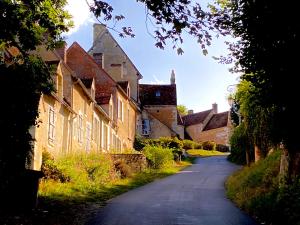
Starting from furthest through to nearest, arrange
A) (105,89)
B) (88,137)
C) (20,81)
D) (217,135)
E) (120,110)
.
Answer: (217,135) < (120,110) < (105,89) < (88,137) < (20,81)

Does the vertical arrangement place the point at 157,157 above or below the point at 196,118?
below

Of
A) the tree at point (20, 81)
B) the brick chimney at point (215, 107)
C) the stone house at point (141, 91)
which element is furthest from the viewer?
the brick chimney at point (215, 107)

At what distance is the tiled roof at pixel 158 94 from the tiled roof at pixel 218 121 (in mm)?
→ 21395

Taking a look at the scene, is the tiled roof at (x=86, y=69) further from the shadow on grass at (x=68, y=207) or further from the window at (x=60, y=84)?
the shadow on grass at (x=68, y=207)

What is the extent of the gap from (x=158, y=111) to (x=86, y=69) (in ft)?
70.7

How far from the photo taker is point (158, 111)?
61.2 metres

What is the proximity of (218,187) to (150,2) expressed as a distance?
17.2 meters

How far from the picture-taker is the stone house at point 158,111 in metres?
58.9

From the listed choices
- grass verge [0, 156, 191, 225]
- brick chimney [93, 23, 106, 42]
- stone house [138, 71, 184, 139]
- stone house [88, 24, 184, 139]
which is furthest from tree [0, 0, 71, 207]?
stone house [138, 71, 184, 139]

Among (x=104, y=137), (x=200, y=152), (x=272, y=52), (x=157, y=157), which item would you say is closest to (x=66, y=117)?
(x=104, y=137)

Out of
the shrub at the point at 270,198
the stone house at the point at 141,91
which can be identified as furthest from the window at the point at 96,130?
the shrub at the point at 270,198

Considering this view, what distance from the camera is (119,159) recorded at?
1271 inches

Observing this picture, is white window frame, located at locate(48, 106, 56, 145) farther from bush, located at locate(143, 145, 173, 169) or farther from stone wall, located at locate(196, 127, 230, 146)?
stone wall, located at locate(196, 127, 230, 146)

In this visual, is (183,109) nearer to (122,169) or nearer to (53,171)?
(122,169)
